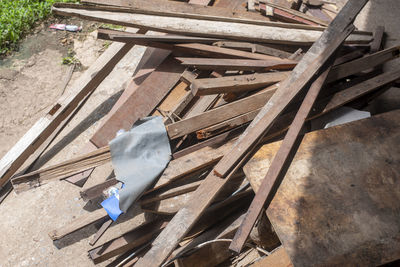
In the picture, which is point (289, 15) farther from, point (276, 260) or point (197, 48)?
point (276, 260)

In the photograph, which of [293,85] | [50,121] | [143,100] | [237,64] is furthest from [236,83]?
[50,121]

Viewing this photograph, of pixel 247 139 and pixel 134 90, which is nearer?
pixel 247 139

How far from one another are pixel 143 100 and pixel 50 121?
1.04 metres

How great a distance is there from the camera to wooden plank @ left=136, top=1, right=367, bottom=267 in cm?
238

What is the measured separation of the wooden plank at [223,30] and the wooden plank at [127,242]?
188 cm

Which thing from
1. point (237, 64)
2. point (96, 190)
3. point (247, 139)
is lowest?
point (96, 190)

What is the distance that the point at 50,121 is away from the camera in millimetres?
3713

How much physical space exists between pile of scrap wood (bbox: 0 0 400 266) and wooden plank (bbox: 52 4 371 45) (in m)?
0.01

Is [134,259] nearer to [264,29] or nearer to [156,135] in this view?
[156,135]

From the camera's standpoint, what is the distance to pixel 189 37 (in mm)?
3484

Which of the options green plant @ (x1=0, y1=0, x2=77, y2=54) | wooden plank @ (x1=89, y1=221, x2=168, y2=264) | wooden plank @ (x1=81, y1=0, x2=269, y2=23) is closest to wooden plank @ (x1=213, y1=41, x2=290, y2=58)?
wooden plank @ (x1=81, y1=0, x2=269, y2=23)

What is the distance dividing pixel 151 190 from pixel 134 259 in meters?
0.68

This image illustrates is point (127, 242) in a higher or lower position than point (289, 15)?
lower

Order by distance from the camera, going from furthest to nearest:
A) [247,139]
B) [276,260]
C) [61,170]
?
[61,170] → [247,139] → [276,260]
